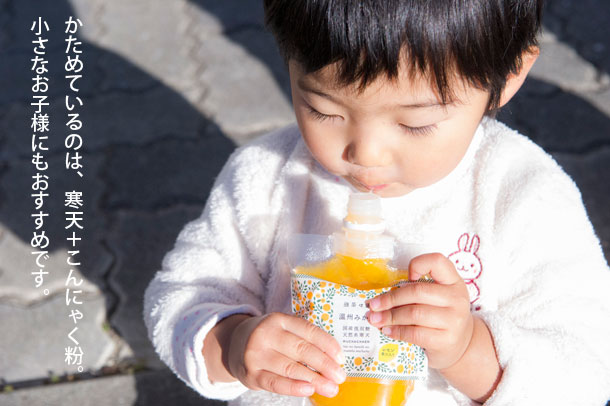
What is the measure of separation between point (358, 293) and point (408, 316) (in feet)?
0.26

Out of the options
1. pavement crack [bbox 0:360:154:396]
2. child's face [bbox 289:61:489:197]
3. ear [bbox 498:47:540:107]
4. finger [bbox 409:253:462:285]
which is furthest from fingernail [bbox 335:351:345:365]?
pavement crack [bbox 0:360:154:396]

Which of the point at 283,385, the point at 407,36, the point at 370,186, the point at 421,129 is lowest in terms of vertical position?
the point at 283,385

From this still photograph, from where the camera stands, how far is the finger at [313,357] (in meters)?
0.93

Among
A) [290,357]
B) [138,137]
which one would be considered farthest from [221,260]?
[138,137]

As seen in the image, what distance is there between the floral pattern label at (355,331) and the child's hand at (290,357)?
0.02 m

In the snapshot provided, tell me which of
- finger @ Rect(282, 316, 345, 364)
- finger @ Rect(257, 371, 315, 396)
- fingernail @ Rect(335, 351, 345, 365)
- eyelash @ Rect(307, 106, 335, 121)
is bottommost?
finger @ Rect(257, 371, 315, 396)

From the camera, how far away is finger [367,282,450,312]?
91cm

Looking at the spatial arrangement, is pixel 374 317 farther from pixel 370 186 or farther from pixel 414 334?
pixel 370 186

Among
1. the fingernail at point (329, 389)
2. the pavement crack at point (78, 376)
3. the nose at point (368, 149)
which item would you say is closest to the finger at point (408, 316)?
the fingernail at point (329, 389)

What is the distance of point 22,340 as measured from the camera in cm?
180

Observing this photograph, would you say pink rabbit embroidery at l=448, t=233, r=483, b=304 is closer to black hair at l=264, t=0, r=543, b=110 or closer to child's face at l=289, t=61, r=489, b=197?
child's face at l=289, t=61, r=489, b=197

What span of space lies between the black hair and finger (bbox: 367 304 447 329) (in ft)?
1.01

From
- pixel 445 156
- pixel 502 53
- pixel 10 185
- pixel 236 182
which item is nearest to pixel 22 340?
pixel 10 185

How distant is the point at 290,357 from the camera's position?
0.97 metres
